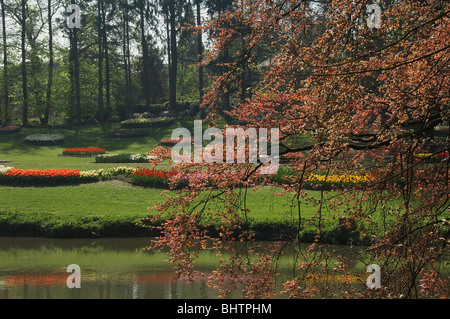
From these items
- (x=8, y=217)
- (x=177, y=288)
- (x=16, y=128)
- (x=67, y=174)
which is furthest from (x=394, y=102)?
(x=16, y=128)

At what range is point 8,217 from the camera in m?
12.6

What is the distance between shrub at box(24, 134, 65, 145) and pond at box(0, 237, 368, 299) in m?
19.9

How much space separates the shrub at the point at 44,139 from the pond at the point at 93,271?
65.3ft

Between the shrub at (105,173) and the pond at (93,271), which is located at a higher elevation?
the shrub at (105,173)

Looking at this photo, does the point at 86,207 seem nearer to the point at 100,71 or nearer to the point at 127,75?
the point at 100,71

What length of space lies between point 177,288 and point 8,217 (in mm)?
6347

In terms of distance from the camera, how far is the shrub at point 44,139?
101 ft

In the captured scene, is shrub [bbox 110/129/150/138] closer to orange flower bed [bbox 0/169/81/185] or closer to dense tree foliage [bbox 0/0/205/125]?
dense tree foliage [bbox 0/0/205/125]

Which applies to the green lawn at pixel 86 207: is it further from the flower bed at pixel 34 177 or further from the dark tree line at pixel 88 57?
the dark tree line at pixel 88 57

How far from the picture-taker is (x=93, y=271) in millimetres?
9750

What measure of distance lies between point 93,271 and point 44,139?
2345 centimetres

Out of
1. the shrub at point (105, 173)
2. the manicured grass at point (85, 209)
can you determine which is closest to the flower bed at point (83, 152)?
the shrub at point (105, 173)

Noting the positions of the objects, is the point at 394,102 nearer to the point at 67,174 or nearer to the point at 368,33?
the point at 368,33

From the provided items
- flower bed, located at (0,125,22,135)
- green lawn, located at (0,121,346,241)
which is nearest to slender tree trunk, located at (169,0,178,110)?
flower bed, located at (0,125,22,135)
